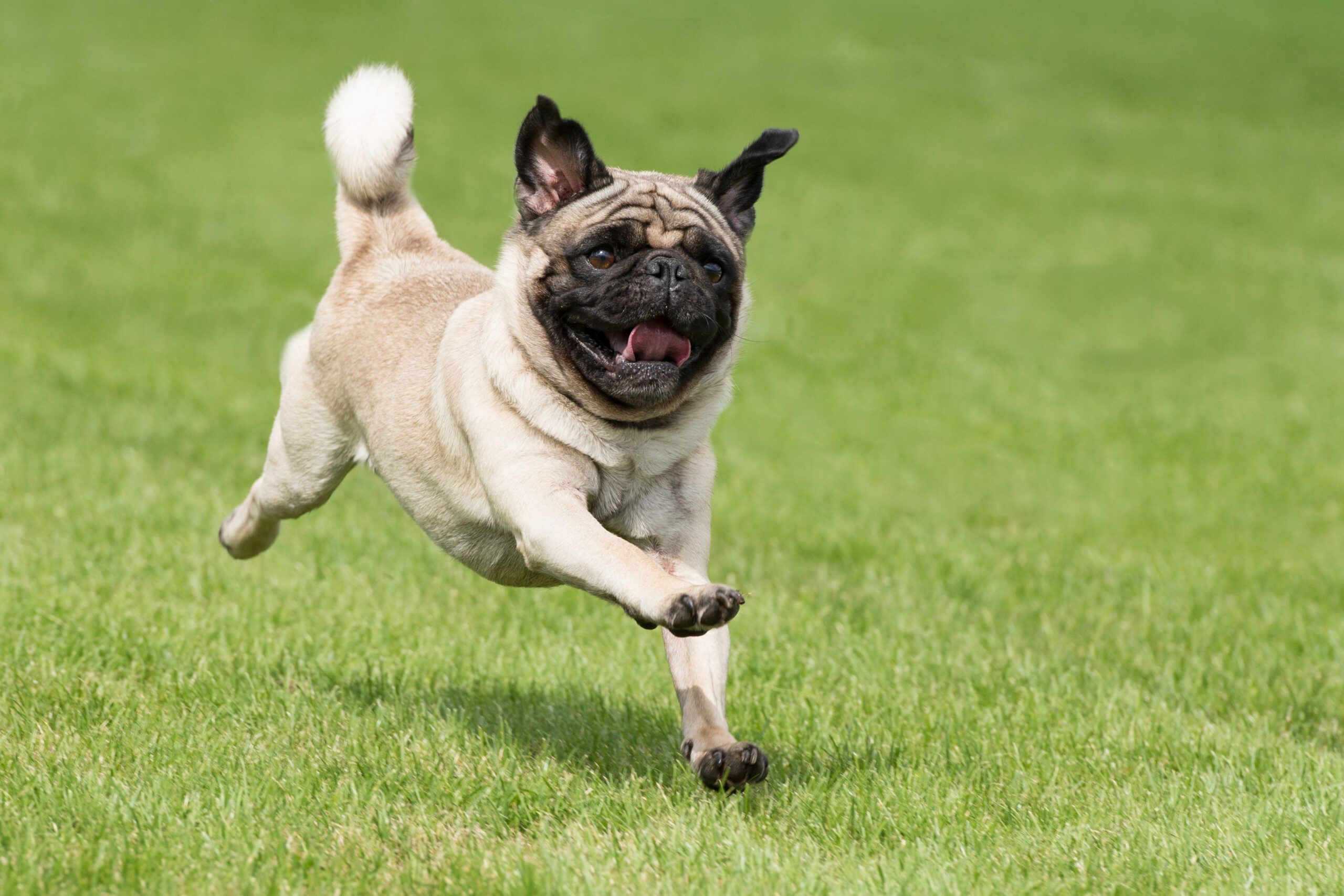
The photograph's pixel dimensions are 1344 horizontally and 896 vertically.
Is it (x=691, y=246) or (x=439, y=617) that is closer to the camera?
(x=691, y=246)

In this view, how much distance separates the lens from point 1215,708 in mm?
6387

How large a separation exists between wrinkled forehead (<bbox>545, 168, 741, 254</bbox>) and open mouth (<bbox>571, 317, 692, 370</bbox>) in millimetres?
274

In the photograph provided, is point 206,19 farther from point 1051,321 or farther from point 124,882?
point 124,882

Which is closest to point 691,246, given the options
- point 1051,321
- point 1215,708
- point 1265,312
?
point 1215,708

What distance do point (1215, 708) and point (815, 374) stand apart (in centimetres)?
907

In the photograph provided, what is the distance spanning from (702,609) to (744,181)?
1.87 m

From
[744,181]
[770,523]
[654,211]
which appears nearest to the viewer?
[654,211]

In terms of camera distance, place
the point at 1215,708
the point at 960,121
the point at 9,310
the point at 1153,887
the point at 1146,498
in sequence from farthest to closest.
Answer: the point at 960,121, the point at 9,310, the point at 1146,498, the point at 1215,708, the point at 1153,887

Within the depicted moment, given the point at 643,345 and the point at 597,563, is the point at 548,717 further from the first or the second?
the point at 643,345

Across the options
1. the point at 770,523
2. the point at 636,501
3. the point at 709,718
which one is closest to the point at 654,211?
the point at 636,501

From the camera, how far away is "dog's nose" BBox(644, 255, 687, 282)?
4.47 m

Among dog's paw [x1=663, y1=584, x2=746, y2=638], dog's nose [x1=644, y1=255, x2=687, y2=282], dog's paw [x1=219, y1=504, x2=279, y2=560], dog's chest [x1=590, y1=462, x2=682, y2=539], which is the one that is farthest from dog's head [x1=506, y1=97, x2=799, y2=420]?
dog's paw [x1=219, y1=504, x2=279, y2=560]

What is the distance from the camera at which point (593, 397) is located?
4.64 m

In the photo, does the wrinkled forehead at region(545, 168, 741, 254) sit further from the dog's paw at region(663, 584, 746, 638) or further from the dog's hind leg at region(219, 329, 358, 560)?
the dog's hind leg at region(219, 329, 358, 560)
